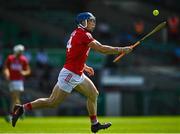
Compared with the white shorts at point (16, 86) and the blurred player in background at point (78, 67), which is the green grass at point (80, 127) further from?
the blurred player in background at point (78, 67)

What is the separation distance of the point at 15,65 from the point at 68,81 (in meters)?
10.7

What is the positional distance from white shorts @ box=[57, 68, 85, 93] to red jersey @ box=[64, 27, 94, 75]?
97 mm

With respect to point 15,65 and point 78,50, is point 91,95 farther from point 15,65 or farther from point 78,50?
point 15,65

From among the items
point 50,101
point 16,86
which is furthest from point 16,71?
point 50,101

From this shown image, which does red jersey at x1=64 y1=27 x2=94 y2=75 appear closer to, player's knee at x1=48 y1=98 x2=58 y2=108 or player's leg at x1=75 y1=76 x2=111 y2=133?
player's leg at x1=75 y1=76 x2=111 y2=133

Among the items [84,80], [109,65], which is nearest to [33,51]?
[109,65]

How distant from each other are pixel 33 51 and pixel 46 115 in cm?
409

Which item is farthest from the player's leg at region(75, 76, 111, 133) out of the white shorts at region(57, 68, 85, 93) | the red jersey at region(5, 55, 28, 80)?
the red jersey at region(5, 55, 28, 80)

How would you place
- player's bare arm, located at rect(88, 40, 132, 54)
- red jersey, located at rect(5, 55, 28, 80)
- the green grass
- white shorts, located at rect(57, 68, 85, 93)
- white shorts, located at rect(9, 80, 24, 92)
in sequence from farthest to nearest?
red jersey, located at rect(5, 55, 28, 80) → white shorts, located at rect(9, 80, 24, 92) → the green grass → white shorts, located at rect(57, 68, 85, 93) → player's bare arm, located at rect(88, 40, 132, 54)

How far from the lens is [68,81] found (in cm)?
1631

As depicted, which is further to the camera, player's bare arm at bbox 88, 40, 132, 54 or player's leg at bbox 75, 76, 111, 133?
player's leg at bbox 75, 76, 111, 133

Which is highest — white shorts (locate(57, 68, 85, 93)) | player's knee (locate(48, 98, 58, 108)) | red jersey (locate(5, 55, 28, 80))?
white shorts (locate(57, 68, 85, 93))

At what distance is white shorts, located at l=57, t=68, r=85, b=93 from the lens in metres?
16.3

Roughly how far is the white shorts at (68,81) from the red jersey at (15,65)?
10.5 metres
